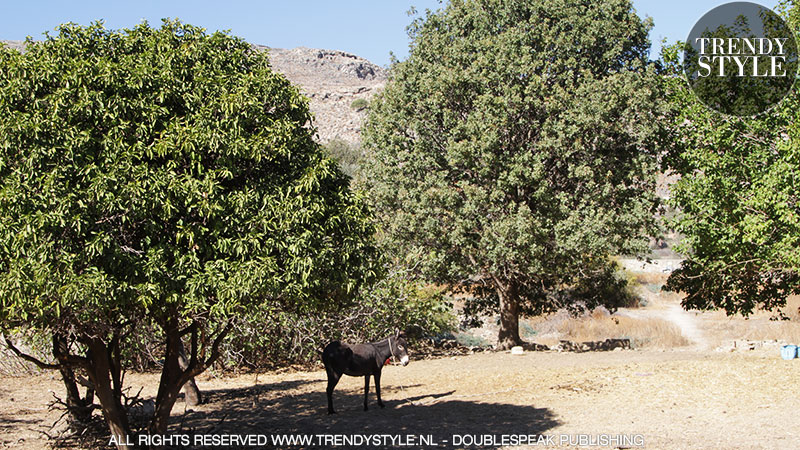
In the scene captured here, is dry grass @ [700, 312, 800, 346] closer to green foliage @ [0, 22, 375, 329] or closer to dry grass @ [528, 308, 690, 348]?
dry grass @ [528, 308, 690, 348]

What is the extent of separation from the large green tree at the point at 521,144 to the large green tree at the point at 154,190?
9.88 meters

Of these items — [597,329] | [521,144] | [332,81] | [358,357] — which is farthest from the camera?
[332,81]

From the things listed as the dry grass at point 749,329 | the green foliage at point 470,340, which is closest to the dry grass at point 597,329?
the dry grass at point 749,329

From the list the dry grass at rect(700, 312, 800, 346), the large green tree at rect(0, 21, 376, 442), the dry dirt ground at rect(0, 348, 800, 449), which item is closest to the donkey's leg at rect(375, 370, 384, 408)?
the dry dirt ground at rect(0, 348, 800, 449)

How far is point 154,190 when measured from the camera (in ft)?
22.1

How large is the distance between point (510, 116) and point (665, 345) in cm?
1121

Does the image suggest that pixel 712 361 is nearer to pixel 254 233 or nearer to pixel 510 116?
pixel 510 116

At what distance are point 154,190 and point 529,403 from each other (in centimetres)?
835

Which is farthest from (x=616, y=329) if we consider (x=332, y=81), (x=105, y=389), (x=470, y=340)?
(x=332, y=81)

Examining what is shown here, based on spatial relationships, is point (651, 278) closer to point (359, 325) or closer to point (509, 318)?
point (509, 318)

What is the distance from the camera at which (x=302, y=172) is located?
7852mm

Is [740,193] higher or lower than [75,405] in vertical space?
higher

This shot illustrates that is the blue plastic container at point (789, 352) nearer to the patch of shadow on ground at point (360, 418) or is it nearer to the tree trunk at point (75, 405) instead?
the patch of shadow on ground at point (360, 418)

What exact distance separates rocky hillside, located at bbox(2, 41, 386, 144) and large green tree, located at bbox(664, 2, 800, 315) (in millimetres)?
76500
